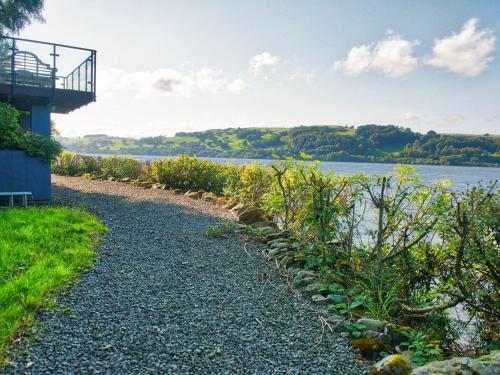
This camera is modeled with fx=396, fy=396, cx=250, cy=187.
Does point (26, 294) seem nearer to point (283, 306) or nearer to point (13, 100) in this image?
point (283, 306)

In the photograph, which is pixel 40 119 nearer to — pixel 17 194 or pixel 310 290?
pixel 17 194

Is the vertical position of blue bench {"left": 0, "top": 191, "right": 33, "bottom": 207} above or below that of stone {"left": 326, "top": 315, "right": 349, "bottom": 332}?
above

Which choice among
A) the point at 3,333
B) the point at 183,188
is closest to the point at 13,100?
the point at 183,188

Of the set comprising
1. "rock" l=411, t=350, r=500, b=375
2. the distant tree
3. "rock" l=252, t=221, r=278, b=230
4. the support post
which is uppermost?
the distant tree

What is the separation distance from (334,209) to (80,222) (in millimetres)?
5289

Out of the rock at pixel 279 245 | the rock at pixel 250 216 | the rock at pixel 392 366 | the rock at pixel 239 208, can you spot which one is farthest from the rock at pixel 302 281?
the rock at pixel 239 208

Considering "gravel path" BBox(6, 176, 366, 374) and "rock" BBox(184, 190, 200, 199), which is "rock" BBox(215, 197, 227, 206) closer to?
"rock" BBox(184, 190, 200, 199)

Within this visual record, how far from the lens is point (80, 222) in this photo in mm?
8234

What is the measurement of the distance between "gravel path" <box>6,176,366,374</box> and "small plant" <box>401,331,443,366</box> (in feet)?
1.80

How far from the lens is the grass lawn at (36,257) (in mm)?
4012

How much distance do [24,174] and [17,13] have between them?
1224 cm

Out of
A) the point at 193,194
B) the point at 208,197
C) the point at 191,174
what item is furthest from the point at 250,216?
the point at 191,174

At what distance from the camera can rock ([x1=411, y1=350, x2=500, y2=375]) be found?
312 centimetres

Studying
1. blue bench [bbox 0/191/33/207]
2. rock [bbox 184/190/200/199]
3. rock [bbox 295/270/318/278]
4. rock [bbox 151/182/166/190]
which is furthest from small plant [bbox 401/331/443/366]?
rock [bbox 151/182/166/190]
